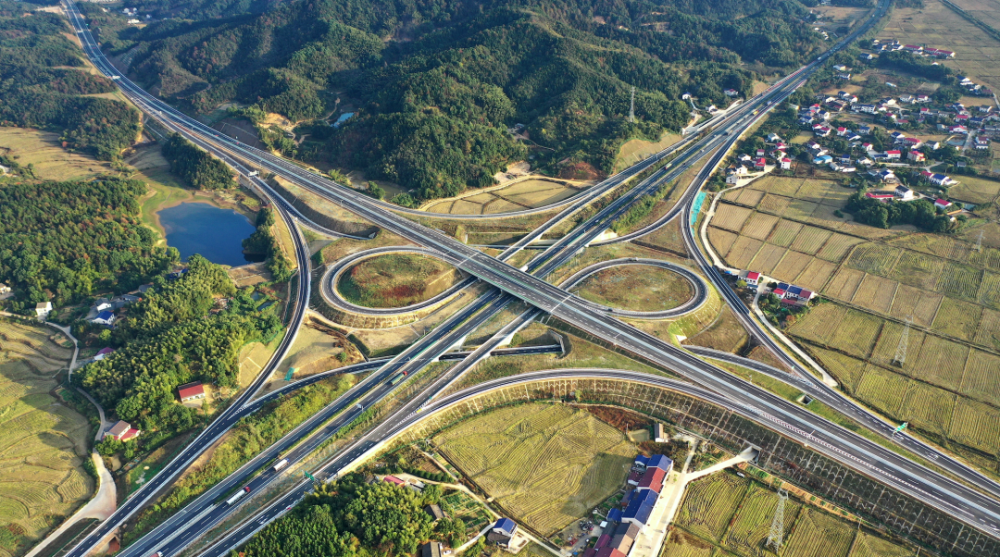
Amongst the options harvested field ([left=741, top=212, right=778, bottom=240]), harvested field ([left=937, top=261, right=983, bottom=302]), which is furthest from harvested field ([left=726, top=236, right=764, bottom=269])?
harvested field ([left=937, top=261, right=983, bottom=302])

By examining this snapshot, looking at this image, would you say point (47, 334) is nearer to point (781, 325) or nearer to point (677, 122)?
point (781, 325)

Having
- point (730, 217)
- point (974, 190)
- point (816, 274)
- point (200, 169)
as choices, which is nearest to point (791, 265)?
point (816, 274)

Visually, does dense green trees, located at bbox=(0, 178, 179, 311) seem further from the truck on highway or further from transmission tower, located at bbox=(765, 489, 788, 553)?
transmission tower, located at bbox=(765, 489, 788, 553)

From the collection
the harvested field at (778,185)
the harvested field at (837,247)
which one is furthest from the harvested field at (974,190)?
the harvested field at (837,247)

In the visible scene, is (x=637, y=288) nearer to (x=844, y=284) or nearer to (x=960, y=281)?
(x=844, y=284)

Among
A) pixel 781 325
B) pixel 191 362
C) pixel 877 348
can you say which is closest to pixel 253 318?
pixel 191 362

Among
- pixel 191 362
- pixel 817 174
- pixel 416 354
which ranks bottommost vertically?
→ pixel 817 174

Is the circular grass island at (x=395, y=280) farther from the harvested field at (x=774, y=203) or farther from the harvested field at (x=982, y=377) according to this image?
the harvested field at (x=982, y=377)
